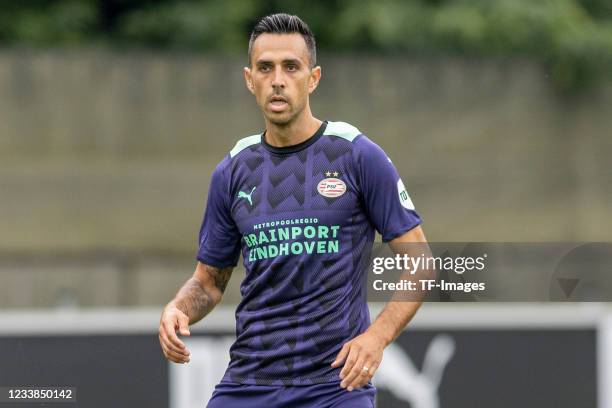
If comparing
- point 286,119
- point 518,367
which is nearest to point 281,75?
point 286,119

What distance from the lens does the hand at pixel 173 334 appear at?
419cm

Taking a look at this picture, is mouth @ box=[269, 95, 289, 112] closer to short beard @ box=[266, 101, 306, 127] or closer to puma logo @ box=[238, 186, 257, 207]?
short beard @ box=[266, 101, 306, 127]

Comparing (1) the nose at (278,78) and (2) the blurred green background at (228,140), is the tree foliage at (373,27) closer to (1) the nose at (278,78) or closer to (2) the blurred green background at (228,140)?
(2) the blurred green background at (228,140)

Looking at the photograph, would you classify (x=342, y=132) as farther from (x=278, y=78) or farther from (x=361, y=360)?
(x=361, y=360)

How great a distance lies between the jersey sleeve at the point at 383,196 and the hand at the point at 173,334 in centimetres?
75

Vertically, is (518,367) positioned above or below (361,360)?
above

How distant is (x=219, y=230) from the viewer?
4.60 m

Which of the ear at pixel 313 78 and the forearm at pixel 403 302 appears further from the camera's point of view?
the ear at pixel 313 78

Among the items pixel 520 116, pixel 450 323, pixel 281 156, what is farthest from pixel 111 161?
pixel 281 156

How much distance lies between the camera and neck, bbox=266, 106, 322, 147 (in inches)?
172

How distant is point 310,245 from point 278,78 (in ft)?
1.92

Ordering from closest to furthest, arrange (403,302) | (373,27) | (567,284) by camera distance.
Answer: (403,302), (567,284), (373,27)

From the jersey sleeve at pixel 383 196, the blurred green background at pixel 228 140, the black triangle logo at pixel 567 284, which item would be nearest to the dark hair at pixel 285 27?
the jersey sleeve at pixel 383 196

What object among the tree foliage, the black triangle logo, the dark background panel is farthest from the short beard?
the tree foliage
